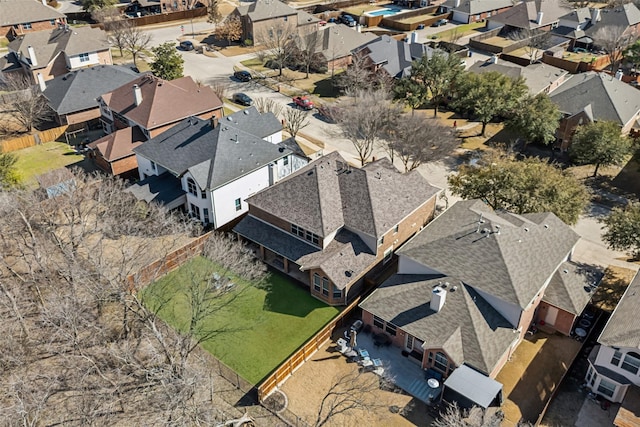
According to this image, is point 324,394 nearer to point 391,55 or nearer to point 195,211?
point 195,211

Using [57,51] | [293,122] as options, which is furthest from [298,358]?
[57,51]

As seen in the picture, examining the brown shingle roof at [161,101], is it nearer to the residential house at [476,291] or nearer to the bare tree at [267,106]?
the bare tree at [267,106]

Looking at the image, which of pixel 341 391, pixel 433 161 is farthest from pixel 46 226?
pixel 433 161

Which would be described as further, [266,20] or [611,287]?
[266,20]

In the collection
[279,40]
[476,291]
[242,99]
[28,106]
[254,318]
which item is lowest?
[254,318]

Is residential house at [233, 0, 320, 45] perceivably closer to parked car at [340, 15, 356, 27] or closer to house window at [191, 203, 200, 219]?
parked car at [340, 15, 356, 27]

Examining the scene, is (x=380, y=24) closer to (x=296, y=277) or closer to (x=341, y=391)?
(x=296, y=277)

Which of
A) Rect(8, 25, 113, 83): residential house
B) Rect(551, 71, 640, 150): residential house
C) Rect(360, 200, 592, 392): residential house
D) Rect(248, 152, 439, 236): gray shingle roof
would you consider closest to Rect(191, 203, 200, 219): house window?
Rect(248, 152, 439, 236): gray shingle roof
